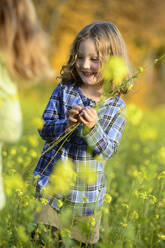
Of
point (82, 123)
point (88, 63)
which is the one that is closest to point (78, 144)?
point (82, 123)

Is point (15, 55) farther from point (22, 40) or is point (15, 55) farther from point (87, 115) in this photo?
point (87, 115)

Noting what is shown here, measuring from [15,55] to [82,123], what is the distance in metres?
0.48

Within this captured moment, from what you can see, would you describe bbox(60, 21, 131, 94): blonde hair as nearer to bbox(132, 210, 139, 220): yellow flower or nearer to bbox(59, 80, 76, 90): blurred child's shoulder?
bbox(59, 80, 76, 90): blurred child's shoulder

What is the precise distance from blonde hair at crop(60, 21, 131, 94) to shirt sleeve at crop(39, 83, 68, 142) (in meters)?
0.13

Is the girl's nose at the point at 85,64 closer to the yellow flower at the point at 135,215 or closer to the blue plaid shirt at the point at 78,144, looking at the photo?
the blue plaid shirt at the point at 78,144

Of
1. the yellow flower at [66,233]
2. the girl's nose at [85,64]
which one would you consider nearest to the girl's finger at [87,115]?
the girl's nose at [85,64]

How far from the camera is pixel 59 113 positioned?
70.5 inches

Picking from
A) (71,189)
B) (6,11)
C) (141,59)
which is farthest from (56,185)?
(141,59)

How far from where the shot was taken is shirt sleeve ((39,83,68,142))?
1652mm

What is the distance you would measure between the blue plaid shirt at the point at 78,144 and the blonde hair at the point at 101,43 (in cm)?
11

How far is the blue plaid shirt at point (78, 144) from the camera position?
1.68 m

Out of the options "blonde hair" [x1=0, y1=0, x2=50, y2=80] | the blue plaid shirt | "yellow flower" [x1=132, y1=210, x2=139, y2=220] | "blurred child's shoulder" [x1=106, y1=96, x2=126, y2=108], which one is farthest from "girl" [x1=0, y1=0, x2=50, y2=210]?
"yellow flower" [x1=132, y1=210, x2=139, y2=220]

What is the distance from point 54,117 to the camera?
5.77 feet

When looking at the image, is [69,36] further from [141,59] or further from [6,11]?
[6,11]
